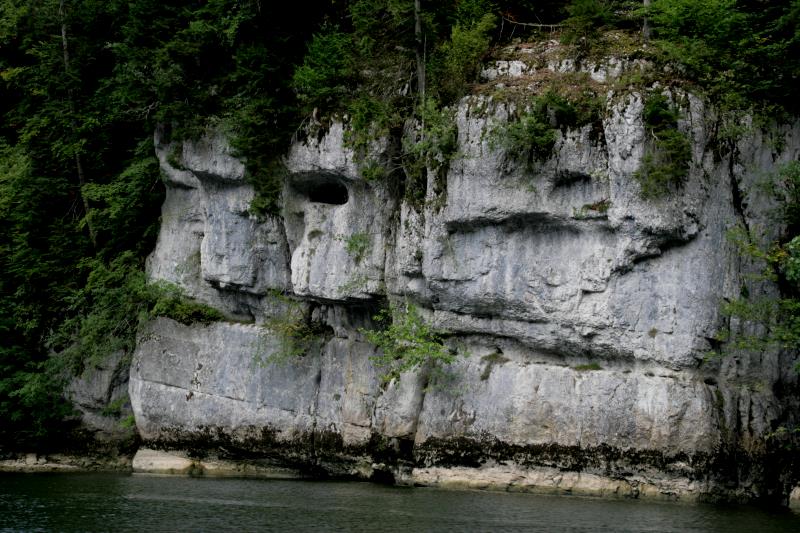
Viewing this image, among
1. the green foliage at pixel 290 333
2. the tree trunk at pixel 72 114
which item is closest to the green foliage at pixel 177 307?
the green foliage at pixel 290 333

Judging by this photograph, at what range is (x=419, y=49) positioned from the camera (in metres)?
26.4

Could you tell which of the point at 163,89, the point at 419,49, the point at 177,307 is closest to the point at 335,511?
the point at 177,307

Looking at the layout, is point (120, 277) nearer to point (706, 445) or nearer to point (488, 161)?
point (488, 161)

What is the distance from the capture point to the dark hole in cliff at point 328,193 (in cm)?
2850

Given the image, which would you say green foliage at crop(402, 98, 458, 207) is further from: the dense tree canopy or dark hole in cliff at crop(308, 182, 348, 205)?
dark hole in cliff at crop(308, 182, 348, 205)

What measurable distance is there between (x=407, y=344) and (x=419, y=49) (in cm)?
755

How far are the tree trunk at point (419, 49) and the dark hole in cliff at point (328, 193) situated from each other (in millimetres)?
3710

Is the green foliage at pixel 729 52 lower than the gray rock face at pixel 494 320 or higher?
higher

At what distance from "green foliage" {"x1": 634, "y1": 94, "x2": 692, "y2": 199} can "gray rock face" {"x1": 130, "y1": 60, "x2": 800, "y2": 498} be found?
25 centimetres

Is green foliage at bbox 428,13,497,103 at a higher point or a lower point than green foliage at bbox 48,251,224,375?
higher

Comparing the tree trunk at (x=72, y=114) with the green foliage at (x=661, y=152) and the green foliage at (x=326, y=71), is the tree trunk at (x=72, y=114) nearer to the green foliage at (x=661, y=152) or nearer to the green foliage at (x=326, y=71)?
the green foliage at (x=326, y=71)

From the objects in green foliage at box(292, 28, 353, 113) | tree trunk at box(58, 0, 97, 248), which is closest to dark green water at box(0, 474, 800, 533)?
tree trunk at box(58, 0, 97, 248)

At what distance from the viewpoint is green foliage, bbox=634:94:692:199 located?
22500 mm

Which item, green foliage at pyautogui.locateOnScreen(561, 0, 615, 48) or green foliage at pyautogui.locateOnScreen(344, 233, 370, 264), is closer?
green foliage at pyautogui.locateOnScreen(561, 0, 615, 48)
